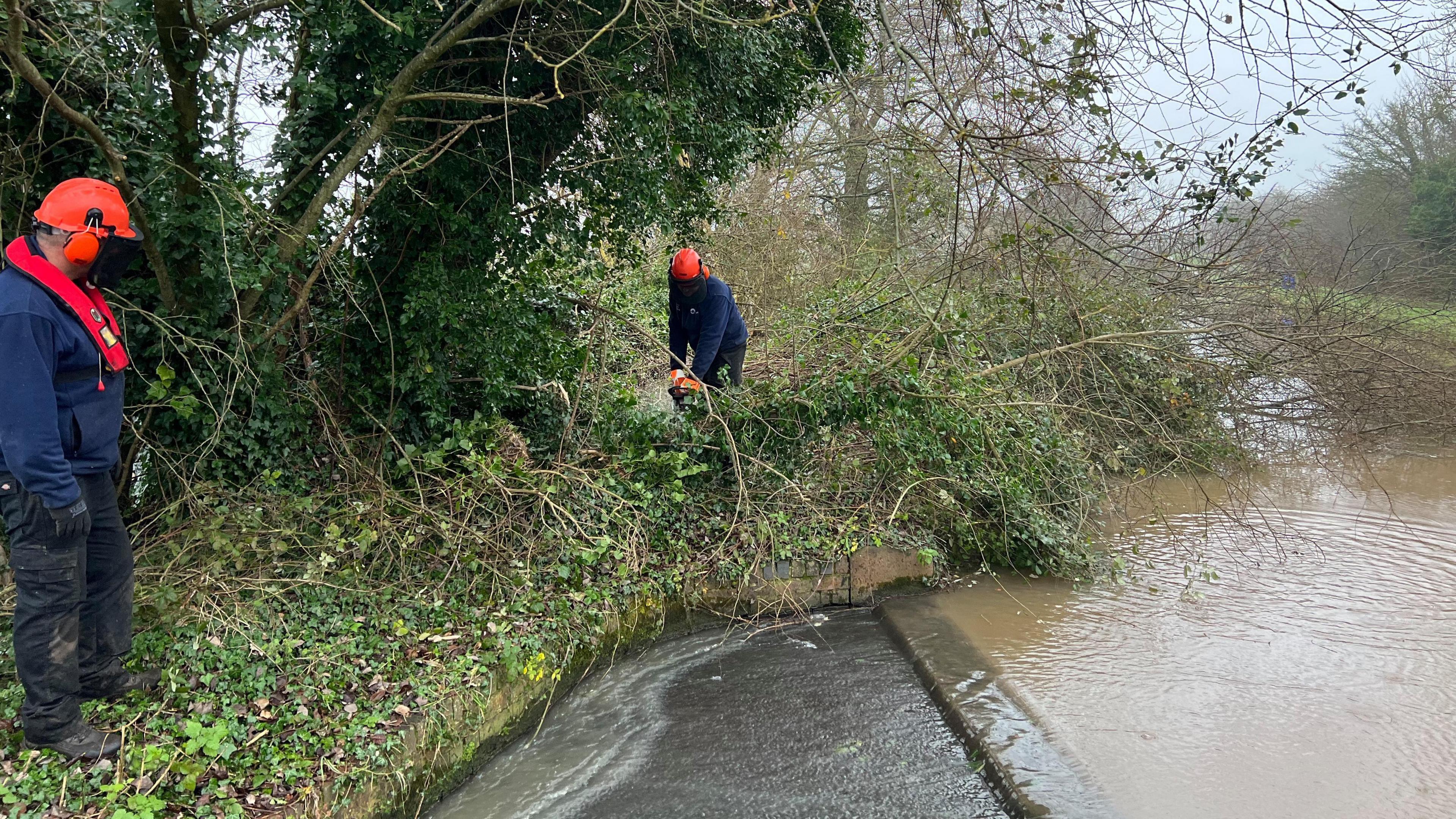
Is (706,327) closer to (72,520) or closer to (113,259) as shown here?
(113,259)

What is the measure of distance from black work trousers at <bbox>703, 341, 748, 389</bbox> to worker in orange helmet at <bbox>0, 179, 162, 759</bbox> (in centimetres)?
436

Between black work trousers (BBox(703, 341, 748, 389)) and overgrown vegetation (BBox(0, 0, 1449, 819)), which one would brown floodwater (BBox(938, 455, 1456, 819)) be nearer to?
overgrown vegetation (BBox(0, 0, 1449, 819))

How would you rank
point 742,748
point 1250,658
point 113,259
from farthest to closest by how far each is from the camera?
point 1250,658 → point 742,748 → point 113,259

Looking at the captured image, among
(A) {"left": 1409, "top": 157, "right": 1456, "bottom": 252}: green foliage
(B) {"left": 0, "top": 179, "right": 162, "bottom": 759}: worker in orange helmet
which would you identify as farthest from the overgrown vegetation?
(A) {"left": 1409, "top": 157, "right": 1456, "bottom": 252}: green foliage

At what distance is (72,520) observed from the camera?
321 cm

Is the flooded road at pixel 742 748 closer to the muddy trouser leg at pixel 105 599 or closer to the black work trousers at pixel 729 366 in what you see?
the muddy trouser leg at pixel 105 599

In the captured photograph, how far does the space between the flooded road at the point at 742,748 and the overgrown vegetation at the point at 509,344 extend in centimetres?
50

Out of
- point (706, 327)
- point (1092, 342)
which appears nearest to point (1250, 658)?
point (1092, 342)

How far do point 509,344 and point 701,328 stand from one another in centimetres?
163

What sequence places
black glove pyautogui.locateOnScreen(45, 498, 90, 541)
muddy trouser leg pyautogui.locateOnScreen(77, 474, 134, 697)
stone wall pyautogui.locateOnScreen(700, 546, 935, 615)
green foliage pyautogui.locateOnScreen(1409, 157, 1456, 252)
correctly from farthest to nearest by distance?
green foliage pyautogui.locateOnScreen(1409, 157, 1456, 252) < stone wall pyautogui.locateOnScreen(700, 546, 935, 615) < muddy trouser leg pyautogui.locateOnScreen(77, 474, 134, 697) < black glove pyautogui.locateOnScreen(45, 498, 90, 541)

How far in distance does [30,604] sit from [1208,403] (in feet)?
29.7

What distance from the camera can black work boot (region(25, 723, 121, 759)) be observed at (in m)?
3.23

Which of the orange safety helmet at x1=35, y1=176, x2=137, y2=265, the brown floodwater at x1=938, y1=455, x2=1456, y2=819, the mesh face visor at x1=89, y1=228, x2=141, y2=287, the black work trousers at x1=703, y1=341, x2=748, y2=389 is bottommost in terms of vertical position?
the brown floodwater at x1=938, y1=455, x2=1456, y2=819

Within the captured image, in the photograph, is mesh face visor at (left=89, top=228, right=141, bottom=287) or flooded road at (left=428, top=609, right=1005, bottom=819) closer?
mesh face visor at (left=89, top=228, right=141, bottom=287)
